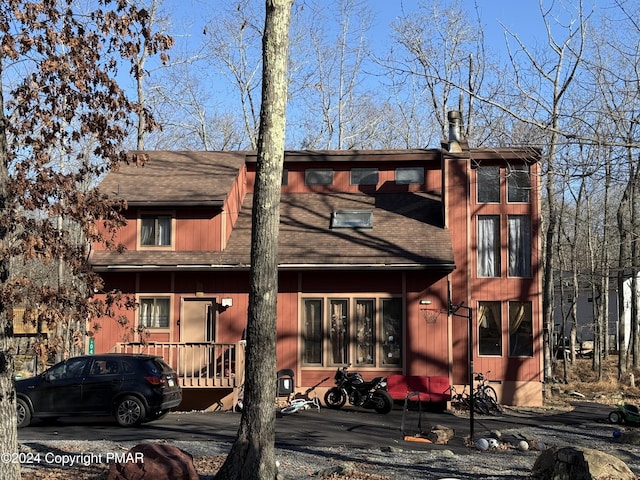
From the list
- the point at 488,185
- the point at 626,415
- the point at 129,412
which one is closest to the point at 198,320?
the point at 129,412

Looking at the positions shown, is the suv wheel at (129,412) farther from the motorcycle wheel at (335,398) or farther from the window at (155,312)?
the motorcycle wheel at (335,398)

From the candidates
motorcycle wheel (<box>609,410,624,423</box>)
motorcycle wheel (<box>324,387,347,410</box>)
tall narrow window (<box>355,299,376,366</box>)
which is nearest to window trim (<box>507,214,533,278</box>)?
tall narrow window (<box>355,299,376,366</box>)

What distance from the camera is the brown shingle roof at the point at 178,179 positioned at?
19391mm

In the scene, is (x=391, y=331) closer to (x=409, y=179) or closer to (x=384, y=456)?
(x=409, y=179)

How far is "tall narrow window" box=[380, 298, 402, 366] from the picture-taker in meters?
18.7

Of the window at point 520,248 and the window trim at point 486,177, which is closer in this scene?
the window at point 520,248

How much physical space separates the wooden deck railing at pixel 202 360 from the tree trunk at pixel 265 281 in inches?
356

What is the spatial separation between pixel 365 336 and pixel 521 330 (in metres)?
4.43

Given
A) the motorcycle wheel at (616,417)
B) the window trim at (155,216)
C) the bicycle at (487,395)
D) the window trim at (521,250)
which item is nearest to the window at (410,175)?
the window trim at (521,250)

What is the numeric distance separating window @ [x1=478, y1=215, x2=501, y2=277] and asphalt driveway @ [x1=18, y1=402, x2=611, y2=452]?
3914 mm

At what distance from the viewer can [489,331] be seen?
2002cm

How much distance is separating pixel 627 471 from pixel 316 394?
32.9 ft

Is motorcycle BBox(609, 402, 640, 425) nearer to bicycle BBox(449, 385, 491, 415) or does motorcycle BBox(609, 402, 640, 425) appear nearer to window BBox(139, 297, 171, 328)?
bicycle BBox(449, 385, 491, 415)

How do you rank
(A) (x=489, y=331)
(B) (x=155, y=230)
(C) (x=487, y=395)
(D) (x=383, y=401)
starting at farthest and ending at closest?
1. (A) (x=489, y=331)
2. (B) (x=155, y=230)
3. (C) (x=487, y=395)
4. (D) (x=383, y=401)
